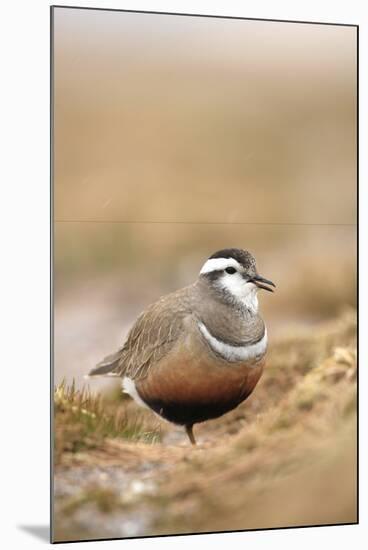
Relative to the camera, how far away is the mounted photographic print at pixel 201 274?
4465 millimetres

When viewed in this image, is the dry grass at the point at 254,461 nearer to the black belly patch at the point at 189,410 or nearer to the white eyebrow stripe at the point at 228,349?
the black belly patch at the point at 189,410

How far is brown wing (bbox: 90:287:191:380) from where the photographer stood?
4527 mm

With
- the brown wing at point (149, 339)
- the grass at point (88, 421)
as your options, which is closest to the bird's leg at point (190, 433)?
the grass at point (88, 421)

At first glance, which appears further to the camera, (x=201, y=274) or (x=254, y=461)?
(x=254, y=461)

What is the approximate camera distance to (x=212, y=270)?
456 centimetres

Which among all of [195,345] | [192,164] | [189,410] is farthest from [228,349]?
[192,164]

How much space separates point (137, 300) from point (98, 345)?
27cm

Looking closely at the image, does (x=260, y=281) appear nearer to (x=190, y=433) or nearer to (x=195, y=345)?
(x=195, y=345)

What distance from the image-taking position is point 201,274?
4582 millimetres

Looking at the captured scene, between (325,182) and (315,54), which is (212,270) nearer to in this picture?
(325,182)

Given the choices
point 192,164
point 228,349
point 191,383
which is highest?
point 192,164

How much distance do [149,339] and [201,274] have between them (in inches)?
14.8

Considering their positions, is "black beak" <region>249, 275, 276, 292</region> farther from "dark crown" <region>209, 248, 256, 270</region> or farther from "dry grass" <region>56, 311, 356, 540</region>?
"dry grass" <region>56, 311, 356, 540</region>

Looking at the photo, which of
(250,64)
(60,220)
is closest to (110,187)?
(60,220)
